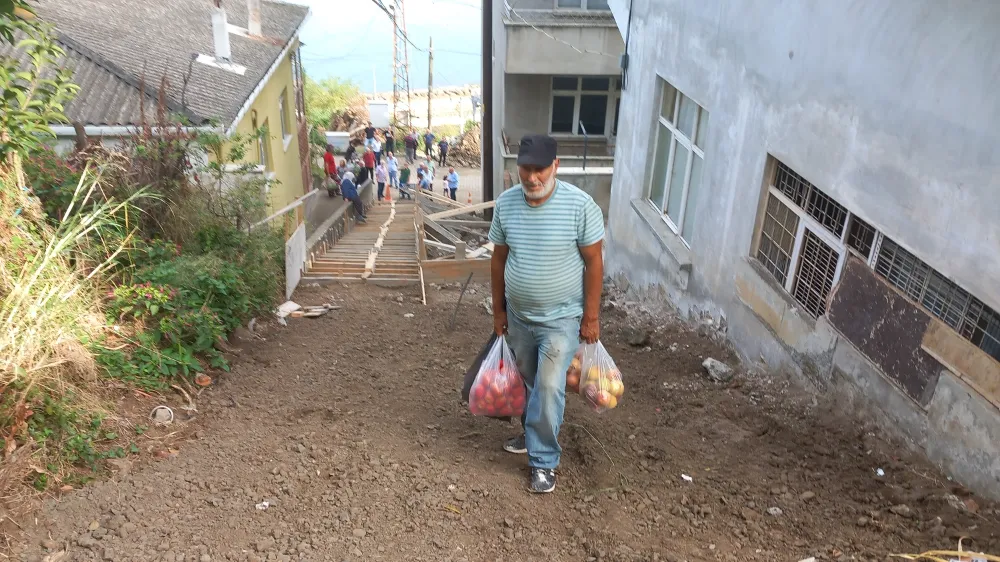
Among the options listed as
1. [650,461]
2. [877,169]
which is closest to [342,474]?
[650,461]

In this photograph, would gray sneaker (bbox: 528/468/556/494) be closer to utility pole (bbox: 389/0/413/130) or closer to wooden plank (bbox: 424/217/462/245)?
wooden plank (bbox: 424/217/462/245)

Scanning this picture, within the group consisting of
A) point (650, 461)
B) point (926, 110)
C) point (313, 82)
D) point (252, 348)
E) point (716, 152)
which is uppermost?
point (926, 110)

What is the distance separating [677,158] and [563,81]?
11.0 meters

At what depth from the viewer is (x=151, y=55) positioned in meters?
12.3

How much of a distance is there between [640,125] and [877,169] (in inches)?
187

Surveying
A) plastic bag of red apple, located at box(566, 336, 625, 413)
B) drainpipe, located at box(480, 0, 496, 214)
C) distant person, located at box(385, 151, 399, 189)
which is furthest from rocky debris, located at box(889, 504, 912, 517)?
distant person, located at box(385, 151, 399, 189)

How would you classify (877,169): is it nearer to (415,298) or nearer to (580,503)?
(580,503)

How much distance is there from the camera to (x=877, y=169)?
420 cm

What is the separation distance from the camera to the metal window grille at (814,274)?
16.4ft

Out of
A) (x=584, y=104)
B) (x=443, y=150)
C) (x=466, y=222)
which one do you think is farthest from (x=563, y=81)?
(x=443, y=150)

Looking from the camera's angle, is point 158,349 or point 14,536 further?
point 158,349

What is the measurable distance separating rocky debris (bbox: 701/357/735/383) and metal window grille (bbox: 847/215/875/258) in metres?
1.63

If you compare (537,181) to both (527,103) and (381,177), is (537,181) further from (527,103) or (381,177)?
(381,177)

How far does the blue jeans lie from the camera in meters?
3.98
